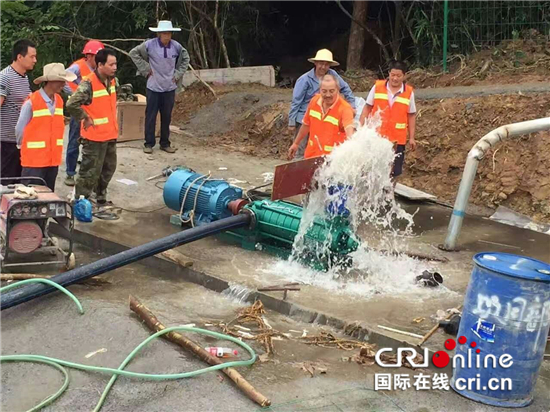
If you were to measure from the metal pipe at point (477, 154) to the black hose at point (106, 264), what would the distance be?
7.53 ft

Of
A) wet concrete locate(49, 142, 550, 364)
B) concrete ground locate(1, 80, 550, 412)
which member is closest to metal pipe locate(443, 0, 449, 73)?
wet concrete locate(49, 142, 550, 364)

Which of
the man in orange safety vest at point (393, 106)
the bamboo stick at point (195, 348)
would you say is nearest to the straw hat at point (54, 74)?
the bamboo stick at point (195, 348)

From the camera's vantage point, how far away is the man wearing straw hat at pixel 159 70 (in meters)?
10.2

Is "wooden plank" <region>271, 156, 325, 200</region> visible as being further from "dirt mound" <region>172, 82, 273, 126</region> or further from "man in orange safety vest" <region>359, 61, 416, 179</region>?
"dirt mound" <region>172, 82, 273, 126</region>

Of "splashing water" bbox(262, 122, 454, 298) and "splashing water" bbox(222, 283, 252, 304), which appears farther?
"splashing water" bbox(262, 122, 454, 298)

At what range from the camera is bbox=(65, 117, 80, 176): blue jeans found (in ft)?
28.7

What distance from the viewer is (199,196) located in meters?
7.55

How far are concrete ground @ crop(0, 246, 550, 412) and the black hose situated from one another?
186 mm

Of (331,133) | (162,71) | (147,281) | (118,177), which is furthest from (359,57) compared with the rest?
(147,281)

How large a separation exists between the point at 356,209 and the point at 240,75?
8440 mm

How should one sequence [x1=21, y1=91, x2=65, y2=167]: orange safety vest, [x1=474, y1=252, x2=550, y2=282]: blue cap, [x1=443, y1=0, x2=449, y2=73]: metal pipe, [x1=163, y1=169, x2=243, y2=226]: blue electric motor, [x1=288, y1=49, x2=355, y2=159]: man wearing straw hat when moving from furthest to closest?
[x1=443, y1=0, x2=449, y2=73]: metal pipe < [x1=288, y1=49, x2=355, y2=159]: man wearing straw hat < [x1=163, y1=169, x2=243, y2=226]: blue electric motor < [x1=21, y1=91, x2=65, y2=167]: orange safety vest < [x1=474, y1=252, x2=550, y2=282]: blue cap

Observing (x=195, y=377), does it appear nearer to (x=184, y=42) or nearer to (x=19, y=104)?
(x=19, y=104)

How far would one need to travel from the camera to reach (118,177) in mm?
9320

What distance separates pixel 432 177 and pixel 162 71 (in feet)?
13.2
